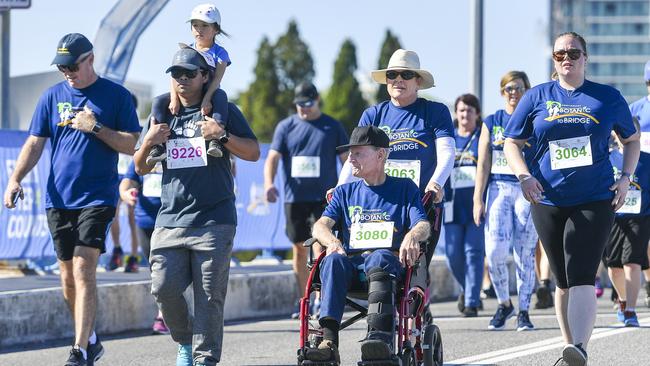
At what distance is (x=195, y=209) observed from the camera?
8.20m

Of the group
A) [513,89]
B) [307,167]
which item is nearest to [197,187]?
[513,89]

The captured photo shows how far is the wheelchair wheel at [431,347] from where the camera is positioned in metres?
8.48

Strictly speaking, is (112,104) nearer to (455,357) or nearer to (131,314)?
(455,357)

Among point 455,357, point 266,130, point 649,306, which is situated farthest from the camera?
point 266,130

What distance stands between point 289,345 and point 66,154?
2.71 metres

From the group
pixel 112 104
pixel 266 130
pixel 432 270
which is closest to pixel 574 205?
pixel 112 104

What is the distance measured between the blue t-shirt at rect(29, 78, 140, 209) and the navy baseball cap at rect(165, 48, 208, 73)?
138cm

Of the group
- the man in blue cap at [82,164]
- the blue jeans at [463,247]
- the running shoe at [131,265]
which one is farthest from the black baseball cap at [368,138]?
the running shoe at [131,265]

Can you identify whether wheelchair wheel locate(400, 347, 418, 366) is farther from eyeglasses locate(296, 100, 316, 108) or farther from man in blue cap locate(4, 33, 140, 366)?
eyeglasses locate(296, 100, 316, 108)

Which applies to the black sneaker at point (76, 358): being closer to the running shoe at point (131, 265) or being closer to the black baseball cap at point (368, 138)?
the black baseball cap at point (368, 138)

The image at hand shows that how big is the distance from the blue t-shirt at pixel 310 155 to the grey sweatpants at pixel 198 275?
518cm

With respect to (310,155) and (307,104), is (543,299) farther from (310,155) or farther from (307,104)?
(307,104)

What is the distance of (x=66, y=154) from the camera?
9383 mm

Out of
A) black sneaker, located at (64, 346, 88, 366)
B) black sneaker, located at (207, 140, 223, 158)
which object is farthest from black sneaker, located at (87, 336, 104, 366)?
black sneaker, located at (207, 140, 223, 158)
